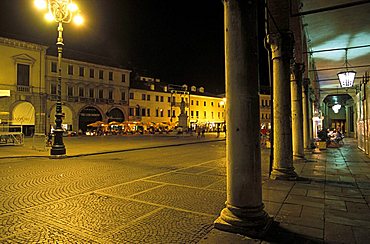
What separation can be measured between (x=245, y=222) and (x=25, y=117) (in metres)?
43.3

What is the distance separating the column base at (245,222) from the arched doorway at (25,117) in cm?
4122

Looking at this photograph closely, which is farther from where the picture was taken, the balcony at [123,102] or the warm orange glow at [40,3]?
the balcony at [123,102]

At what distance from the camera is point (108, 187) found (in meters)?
7.29

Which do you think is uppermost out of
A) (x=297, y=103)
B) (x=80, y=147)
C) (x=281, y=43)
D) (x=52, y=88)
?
(x=52, y=88)

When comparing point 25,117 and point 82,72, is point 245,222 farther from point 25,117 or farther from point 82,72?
point 82,72

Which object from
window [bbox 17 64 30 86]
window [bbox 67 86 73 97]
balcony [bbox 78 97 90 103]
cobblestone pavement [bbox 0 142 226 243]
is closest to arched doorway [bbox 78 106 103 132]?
balcony [bbox 78 97 90 103]

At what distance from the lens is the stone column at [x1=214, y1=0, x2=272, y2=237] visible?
13.1 ft

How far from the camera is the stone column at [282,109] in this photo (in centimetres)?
790

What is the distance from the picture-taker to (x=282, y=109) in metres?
7.94

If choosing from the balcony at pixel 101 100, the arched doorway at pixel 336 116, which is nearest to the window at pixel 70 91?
the balcony at pixel 101 100

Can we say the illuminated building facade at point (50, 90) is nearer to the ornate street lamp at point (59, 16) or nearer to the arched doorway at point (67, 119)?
the arched doorway at point (67, 119)

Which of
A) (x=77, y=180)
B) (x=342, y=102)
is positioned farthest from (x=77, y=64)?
(x=77, y=180)

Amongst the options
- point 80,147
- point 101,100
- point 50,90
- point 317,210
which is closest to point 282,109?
point 317,210

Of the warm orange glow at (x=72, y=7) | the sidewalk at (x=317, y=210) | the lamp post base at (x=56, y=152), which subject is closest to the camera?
the sidewalk at (x=317, y=210)
